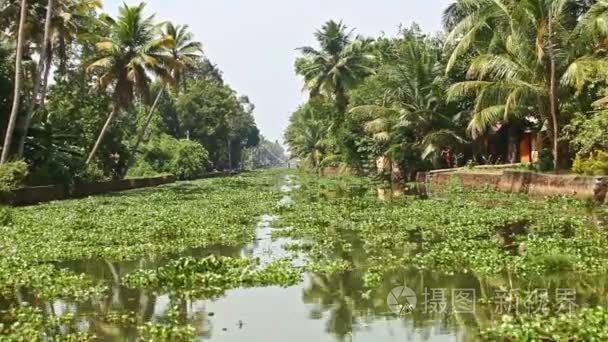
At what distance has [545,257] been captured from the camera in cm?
1022

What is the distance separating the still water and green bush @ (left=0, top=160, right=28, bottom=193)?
16.3 metres

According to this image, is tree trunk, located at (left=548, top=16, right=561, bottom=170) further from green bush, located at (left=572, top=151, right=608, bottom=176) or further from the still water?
the still water

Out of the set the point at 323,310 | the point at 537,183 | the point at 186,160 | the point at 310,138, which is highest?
the point at 310,138

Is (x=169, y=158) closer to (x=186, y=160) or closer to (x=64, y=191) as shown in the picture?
(x=186, y=160)

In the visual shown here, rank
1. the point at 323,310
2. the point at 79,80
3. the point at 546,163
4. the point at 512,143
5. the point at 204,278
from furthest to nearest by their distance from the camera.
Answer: the point at 79,80 → the point at 512,143 → the point at 546,163 → the point at 204,278 → the point at 323,310

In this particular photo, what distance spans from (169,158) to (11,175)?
102ft

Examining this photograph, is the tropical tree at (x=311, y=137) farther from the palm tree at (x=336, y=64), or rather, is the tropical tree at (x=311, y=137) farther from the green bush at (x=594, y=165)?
the green bush at (x=594, y=165)

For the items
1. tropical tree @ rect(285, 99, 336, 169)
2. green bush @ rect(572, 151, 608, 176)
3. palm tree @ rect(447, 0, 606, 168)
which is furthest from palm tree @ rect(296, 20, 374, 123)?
green bush @ rect(572, 151, 608, 176)

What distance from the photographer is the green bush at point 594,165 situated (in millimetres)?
21109

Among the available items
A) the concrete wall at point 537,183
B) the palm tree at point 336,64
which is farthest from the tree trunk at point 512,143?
the palm tree at point 336,64

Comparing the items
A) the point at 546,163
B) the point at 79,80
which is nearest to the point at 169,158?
the point at 79,80

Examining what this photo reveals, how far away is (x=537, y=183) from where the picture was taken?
23688 mm

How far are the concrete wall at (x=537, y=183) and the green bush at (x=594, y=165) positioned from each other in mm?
798

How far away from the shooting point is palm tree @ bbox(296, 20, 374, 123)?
49938 millimetres
